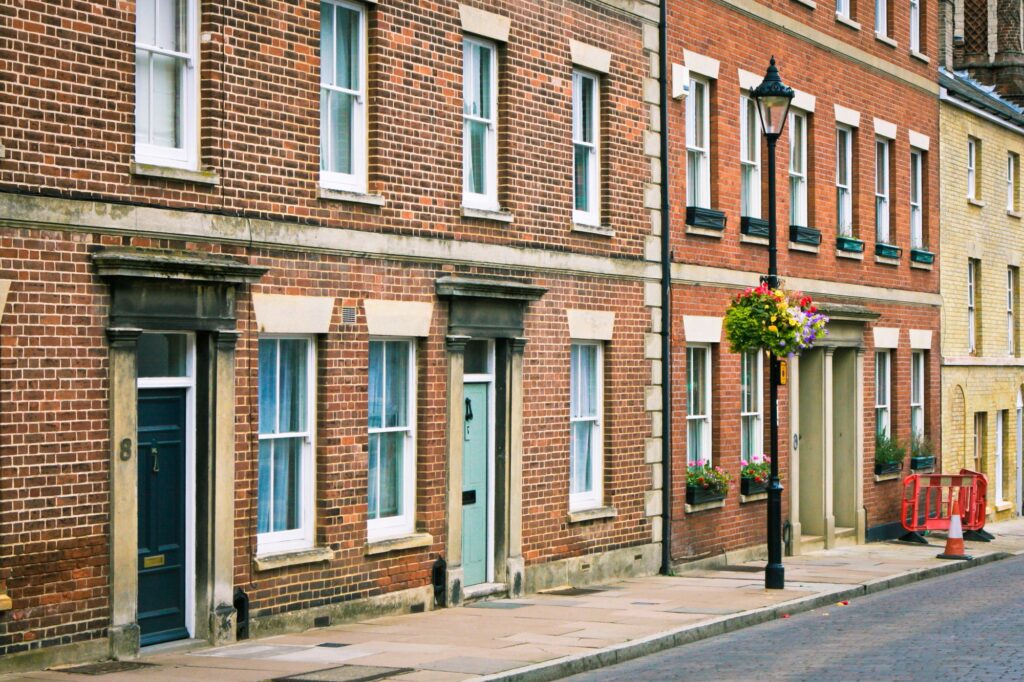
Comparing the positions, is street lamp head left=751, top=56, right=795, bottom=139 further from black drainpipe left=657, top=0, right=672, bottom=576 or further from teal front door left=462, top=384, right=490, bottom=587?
teal front door left=462, top=384, right=490, bottom=587

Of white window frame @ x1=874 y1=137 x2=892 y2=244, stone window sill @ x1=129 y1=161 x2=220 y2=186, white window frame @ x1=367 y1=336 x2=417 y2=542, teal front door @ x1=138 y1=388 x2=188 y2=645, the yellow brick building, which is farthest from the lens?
the yellow brick building

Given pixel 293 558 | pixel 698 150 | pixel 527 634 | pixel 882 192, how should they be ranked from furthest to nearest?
pixel 882 192 → pixel 698 150 → pixel 527 634 → pixel 293 558

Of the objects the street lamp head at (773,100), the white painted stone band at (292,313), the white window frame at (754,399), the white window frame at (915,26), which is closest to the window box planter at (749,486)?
the white window frame at (754,399)

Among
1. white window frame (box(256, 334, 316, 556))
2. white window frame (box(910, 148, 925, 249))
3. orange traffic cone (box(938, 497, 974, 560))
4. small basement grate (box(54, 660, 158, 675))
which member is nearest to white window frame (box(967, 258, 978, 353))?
white window frame (box(910, 148, 925, 249))

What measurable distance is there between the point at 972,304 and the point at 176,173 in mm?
22538

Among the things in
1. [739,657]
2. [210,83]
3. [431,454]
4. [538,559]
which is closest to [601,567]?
[538,559]

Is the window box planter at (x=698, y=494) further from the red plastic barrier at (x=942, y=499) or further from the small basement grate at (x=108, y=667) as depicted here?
the small basement grate at (x=108, y=667)

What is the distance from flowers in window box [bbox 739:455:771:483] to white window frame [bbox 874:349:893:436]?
4970 mm

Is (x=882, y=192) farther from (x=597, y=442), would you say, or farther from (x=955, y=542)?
(x=597, y=442)

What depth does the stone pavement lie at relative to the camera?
12.2 metres

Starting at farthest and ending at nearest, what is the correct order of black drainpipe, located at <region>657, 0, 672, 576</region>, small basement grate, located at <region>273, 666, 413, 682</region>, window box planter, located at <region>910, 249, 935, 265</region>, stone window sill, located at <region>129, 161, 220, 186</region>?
window box planter, located at <region>910, 249, 935, 265</region> → black drainpipe, located at <region>657, 0, 672, 576</region> → stone window sill, located at <region>129, 161, 220, 186</region> → small basement grate, located at <region>273, 666, 413, 682</region>

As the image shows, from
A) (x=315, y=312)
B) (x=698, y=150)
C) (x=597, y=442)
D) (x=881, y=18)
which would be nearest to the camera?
(x=315, y=312)

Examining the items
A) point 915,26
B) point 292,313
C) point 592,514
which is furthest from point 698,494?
point 915,26

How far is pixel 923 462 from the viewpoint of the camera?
28703mm
